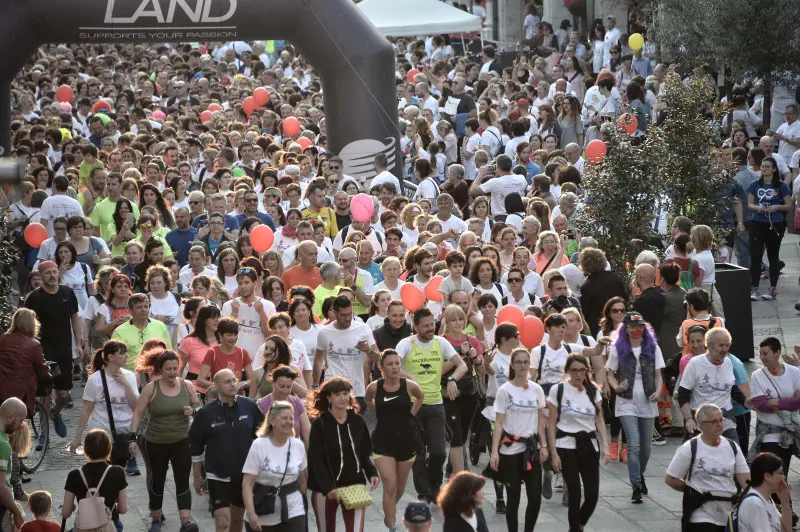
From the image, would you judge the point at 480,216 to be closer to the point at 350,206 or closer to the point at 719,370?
the point at 350,206

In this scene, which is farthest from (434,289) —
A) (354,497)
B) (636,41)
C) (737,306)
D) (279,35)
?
(636,41)

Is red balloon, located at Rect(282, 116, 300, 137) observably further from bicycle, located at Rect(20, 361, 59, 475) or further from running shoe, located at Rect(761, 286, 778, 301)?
bicycle, located at Rect(20, 361, 59, 475)

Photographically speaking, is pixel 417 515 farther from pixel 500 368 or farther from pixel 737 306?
pixel 737 306

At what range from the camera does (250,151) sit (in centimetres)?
1989

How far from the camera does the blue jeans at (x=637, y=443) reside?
1146cm

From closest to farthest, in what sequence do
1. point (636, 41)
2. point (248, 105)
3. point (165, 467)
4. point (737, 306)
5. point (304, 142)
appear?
point (165, 467), point (737, 306), point (304, 142), point (248, 105), point (636, 41)

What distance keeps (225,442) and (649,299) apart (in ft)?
15.3

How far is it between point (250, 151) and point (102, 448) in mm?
10522

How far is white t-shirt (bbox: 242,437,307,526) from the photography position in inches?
372

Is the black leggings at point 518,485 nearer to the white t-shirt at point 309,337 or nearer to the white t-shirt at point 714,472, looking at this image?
the white t-shirt at point 714,472

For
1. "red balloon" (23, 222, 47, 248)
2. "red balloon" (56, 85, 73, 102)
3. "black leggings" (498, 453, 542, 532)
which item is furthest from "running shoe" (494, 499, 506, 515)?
"red balloon" (56, 85, 73, 102)

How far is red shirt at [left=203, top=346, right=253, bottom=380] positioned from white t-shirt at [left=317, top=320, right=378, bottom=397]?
0.67 meters

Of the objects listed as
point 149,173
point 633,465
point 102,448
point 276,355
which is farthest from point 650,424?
point 149,173

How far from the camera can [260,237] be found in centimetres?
1462
